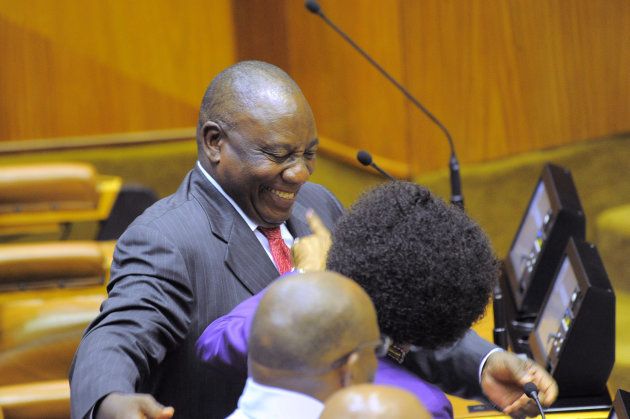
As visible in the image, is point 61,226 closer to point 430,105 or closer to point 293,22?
point 293,22

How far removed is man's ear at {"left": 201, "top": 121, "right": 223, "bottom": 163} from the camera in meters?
2.10

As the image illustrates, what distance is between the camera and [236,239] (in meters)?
2.07

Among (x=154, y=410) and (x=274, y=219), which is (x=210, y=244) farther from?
(x=154, y=410)

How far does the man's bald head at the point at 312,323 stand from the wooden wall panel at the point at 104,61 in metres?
4.12

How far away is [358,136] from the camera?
183 inches

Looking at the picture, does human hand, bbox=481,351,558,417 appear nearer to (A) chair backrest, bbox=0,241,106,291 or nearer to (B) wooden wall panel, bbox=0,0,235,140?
(A) chair backrest, bbox=0,241,106,291

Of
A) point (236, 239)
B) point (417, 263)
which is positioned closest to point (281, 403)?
point (417, 263)

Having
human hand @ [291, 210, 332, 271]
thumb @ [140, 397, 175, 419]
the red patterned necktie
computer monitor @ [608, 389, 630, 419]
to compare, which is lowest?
computer monitor @ [608, 389, 630, 419]

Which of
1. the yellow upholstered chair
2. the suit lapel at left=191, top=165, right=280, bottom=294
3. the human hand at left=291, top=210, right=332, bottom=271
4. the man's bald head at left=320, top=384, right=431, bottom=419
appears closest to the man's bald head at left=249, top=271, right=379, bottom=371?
the man's bald head at left=320, top=384, right=431, bottom=419

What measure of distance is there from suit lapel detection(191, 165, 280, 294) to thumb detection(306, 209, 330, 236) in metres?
0.11

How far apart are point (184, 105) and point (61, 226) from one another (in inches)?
33.3

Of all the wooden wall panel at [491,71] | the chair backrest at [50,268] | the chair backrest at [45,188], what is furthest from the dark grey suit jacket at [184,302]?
the wooden wall panel at [491,71]

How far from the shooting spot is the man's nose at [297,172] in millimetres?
2074

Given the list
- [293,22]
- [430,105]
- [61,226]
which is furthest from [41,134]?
[430,105]
